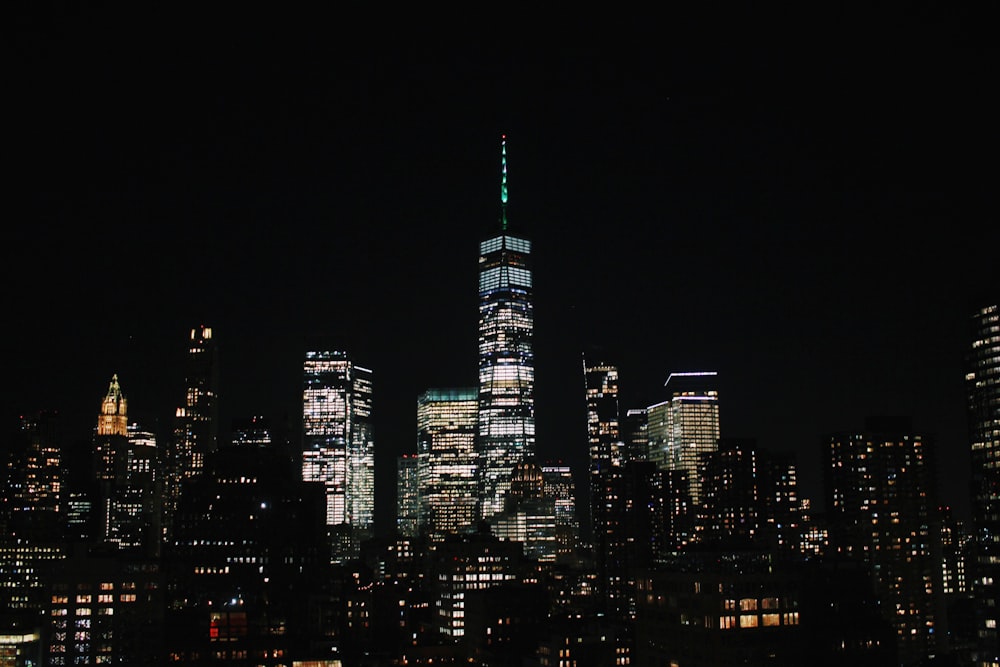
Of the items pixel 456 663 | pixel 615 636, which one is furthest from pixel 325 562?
pixel 615 636

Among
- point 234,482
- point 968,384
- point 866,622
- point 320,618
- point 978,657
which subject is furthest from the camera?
point 234,482

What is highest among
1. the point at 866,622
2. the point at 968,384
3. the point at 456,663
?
the point at 968,384

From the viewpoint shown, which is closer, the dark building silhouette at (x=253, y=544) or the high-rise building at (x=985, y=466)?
the high-rise building at (x=985, y=466)

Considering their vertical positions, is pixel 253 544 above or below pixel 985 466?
below

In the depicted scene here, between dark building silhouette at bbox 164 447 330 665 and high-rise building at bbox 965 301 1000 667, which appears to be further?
dark building silhouette at bbox 164 447 330 665

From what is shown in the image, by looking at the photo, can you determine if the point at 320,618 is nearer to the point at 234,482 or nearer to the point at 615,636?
the point at 234,482

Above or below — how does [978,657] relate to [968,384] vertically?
below

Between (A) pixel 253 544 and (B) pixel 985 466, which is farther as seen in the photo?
(A) pixel 253 544

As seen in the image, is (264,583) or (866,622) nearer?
(866,622)
